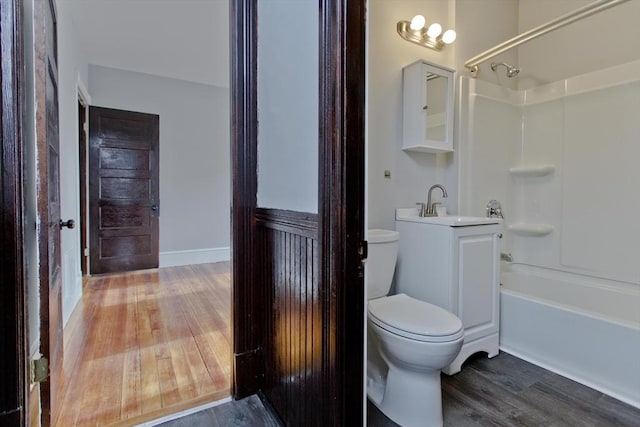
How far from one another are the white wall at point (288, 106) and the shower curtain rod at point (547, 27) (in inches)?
66.0

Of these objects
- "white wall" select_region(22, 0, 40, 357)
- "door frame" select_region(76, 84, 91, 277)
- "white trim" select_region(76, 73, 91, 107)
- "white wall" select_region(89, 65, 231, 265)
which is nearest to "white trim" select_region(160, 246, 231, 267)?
"white wall" select_region(89, 65, 231, 265)

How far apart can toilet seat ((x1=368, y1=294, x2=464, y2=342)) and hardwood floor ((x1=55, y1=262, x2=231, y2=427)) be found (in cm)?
88

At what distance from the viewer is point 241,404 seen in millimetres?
1563

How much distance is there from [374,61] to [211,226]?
346cm

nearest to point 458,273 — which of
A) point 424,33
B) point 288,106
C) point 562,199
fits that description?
point 288,106

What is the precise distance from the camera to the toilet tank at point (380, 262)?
1771 millimetres

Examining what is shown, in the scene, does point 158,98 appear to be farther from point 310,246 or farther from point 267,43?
point 310,246

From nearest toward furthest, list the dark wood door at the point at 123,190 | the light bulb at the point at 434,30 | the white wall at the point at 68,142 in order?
the light bulb at the point at 434,30
the white wall at the point at 68,142
the dark wood door at the point at 123,190

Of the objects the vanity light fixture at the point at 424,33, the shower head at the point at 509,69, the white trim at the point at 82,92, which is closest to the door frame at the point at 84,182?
the white trim at the point at 82,92

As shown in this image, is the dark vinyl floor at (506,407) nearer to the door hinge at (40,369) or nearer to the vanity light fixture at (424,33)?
the door hinge at (40,369)

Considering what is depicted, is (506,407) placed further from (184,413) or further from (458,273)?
(184,413)

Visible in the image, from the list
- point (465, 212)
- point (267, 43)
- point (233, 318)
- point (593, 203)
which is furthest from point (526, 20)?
point (233, 318)

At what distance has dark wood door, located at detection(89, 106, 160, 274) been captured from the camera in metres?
3.86

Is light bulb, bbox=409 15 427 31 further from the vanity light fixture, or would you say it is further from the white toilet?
the white toilet
